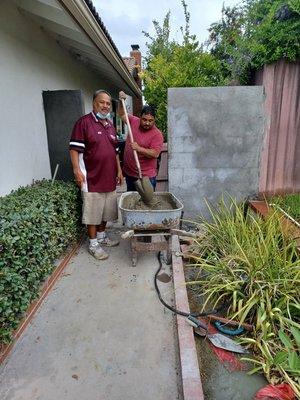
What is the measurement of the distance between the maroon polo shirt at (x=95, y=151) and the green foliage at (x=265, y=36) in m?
2.49

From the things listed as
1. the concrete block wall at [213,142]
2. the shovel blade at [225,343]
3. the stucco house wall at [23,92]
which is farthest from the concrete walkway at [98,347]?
the concrete block wall at [213,142]

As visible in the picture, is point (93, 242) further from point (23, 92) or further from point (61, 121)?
point (23, 92)

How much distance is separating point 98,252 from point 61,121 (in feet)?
6.49

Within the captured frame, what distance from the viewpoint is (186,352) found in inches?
82.7

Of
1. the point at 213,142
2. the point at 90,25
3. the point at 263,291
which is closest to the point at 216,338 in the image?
the point at 263,291

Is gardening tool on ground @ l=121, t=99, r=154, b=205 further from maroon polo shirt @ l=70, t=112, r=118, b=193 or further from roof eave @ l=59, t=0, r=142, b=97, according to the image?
roof eave @ l=59, t=0, r=142, b=97

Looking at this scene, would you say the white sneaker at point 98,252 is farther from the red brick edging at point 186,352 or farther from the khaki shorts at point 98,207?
the red brick edging at point 186,352

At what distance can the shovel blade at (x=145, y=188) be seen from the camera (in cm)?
330

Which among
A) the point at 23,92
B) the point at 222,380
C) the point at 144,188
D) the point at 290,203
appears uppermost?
the point at 23,92

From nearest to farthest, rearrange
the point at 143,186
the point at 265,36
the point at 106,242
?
the point at 143,186 < the point at 106,242 < the point at 265,36

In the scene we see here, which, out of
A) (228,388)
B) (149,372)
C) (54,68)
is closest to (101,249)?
(149,372)

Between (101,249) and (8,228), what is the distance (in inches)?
63.5

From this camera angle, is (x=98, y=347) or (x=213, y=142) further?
(x=213, y=142)

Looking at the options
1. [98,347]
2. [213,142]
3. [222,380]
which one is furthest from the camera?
[213,142]
